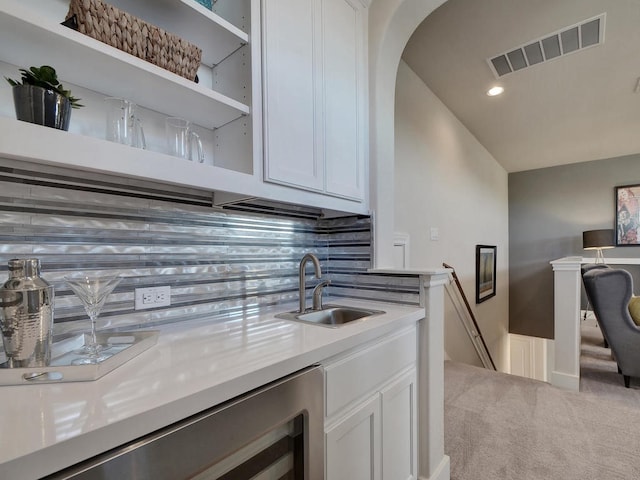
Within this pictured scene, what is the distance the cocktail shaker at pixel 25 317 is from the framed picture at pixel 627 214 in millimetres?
6785

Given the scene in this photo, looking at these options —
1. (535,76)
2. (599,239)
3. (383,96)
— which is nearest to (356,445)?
(383,96)

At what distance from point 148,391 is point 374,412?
0.87 meters

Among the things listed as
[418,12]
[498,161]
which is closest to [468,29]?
[418,12]

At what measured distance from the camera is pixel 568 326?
257cm

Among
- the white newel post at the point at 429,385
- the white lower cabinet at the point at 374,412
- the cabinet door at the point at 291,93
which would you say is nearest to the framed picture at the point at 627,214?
the white newel post at the point at 429,385

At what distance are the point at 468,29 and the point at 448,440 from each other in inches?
114

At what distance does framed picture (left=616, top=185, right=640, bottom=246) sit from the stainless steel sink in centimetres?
561

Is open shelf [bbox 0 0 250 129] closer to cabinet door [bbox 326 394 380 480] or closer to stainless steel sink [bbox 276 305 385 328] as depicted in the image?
stainless steel sink [bbox 276 305 385 328]

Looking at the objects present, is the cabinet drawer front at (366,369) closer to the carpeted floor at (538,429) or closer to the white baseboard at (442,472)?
the white baseboard at (442,472)

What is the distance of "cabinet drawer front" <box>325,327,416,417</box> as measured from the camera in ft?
3.31

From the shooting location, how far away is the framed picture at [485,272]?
162 inches

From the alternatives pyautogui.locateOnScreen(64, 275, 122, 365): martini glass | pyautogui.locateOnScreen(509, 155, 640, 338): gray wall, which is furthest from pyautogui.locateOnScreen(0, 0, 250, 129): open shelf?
pyautogui.locateOnScreen(509, 155, 640, 338): gray wall

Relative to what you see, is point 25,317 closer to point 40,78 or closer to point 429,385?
point 40,78

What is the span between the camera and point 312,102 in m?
1.44
